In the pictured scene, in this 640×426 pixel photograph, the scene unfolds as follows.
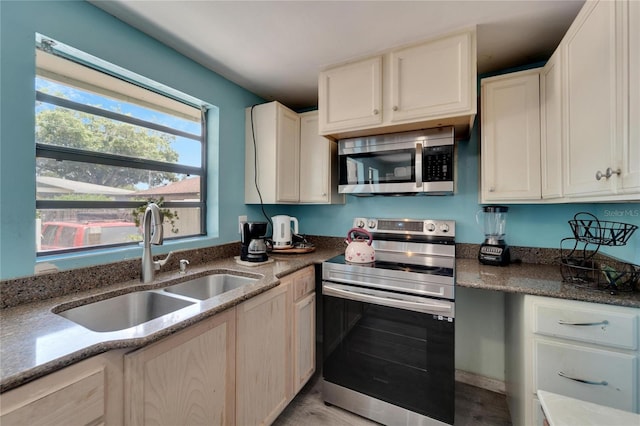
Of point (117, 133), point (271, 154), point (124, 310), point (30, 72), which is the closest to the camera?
point (30, 72)

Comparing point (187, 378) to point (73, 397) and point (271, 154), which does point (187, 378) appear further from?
point (271, 154)

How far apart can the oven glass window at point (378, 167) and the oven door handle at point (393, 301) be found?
79 centimetres

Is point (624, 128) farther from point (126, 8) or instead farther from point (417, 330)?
point (126, 8)

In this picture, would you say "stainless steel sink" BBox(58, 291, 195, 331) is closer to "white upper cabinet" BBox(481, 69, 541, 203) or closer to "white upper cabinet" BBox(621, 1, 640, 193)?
"white upper cabinet" BBox(621, 1, 640, 193)

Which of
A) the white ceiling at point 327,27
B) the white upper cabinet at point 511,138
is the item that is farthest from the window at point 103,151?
the white upper cabinet at point 511,138

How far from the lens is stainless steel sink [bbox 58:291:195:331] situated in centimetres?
117

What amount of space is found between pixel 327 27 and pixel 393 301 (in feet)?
5.41

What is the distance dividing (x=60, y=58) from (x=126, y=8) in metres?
0.41

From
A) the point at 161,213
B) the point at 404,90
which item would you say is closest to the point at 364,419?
the point at 161,213

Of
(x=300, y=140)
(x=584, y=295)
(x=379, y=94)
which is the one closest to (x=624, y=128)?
(x=584, y=295)

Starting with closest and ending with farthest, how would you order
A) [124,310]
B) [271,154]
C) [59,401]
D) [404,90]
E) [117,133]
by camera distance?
[59,401] → [124,310] → [117,133] → [404,90] → [271,154]

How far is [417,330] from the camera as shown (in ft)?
4.98

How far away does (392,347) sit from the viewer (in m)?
1.59

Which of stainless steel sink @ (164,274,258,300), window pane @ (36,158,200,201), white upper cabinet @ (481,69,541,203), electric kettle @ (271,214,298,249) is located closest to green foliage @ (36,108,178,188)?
window pane @ (36,158,200,201)
